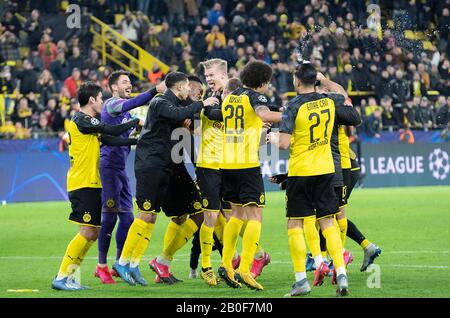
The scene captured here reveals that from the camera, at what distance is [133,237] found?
1110 cm

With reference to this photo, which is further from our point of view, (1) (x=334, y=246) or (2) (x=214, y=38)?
(2) (x=214, y=38)

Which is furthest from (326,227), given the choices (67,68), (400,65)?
(400,65)

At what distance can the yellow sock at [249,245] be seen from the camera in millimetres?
10633

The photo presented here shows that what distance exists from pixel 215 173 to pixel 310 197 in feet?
5.51

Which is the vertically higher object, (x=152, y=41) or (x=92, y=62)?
(x=152, y=41)

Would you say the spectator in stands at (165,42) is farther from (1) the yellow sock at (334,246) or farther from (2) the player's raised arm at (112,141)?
(1) the yellow sock at (334,246)

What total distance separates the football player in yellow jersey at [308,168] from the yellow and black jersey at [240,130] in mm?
677

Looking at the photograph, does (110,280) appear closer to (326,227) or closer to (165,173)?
(165,173)

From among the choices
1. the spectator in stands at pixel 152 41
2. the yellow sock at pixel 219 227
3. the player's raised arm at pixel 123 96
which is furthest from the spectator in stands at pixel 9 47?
the yellow sock at pixel 219 227

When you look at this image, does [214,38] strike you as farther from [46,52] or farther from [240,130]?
[240,130]

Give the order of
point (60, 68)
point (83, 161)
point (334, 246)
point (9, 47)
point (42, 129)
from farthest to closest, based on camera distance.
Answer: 1. point (9, 47)
2. point (60, 68)
3. point (42, 129)
4. point (83, 161)
5. point (334, 246)

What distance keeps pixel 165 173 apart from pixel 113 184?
1.08m

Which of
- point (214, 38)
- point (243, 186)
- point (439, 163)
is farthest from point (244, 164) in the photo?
point (214, 38)

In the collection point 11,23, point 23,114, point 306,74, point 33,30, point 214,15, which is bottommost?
point 306,74
